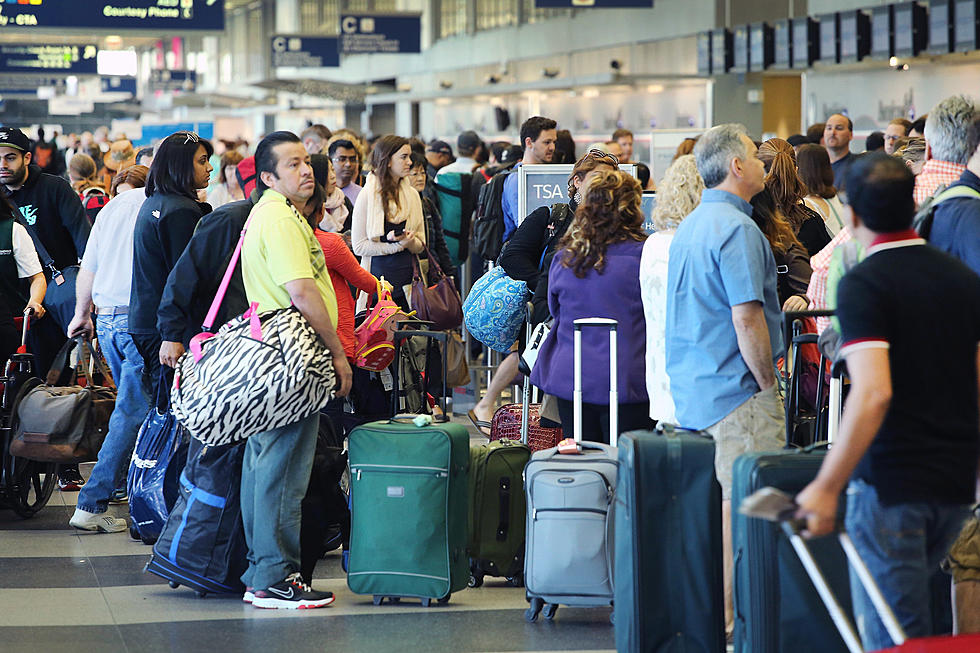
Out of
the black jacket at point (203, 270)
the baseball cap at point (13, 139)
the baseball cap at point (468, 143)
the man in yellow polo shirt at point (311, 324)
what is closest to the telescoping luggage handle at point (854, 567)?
the man in yellow polo shirt at point (311, 324)

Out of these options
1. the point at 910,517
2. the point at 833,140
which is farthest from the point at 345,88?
the point at 910,517

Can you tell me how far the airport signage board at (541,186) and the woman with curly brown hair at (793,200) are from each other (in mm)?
1427

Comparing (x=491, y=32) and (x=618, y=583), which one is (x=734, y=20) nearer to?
(x=491, y=32)

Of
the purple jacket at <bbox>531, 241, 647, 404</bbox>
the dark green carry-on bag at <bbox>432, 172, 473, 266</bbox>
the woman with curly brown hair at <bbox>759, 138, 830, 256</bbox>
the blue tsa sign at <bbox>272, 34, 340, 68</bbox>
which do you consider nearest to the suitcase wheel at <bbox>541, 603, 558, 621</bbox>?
the purple jacket at <bbox>531, 241, 647, 404</bbox>

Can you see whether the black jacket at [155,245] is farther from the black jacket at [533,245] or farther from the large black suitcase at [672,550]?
the large black suitcase at [672,550]

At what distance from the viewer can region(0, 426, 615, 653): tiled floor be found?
479 cm

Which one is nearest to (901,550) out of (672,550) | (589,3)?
(672,550)

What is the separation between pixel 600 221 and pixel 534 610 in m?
1.50

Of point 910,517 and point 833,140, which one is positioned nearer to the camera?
point 910,517

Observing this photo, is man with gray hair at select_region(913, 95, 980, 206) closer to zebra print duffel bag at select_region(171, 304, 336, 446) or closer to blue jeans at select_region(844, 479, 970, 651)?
blue jeans at select_region(844, 479, 970, 651)

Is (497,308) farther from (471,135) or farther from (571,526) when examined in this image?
(471,135)

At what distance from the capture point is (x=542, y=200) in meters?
7.59

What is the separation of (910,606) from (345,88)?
2900 centimetres

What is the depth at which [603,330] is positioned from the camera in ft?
17.2
